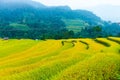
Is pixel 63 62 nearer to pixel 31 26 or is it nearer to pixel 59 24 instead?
pixel 31 26

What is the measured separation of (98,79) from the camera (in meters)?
10.5

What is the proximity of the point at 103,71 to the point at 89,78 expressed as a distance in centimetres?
189

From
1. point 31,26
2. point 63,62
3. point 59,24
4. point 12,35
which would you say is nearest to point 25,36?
point 12,35

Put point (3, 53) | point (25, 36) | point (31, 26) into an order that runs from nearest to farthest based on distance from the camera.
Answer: point (3, 53) → point (25, 36) → point (31, 26)

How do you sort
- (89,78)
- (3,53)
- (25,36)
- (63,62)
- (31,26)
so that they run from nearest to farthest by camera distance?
1. (89,78)
2. (63,62)
3. (3,53)
4. (25,36)
5. (31,26)

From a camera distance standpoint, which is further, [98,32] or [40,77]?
[98,32]

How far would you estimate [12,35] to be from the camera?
102 metres

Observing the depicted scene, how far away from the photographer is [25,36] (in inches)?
3861

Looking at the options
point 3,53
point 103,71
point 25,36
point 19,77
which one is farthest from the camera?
point 25,36

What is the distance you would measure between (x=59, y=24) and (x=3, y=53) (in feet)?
409

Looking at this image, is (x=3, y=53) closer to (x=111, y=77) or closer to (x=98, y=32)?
(x=111, y=77)

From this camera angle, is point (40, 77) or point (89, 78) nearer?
point (89, 78)

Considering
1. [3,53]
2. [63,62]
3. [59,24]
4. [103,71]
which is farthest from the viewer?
[59,24]

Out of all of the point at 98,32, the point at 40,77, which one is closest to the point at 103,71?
the point at 40,77
